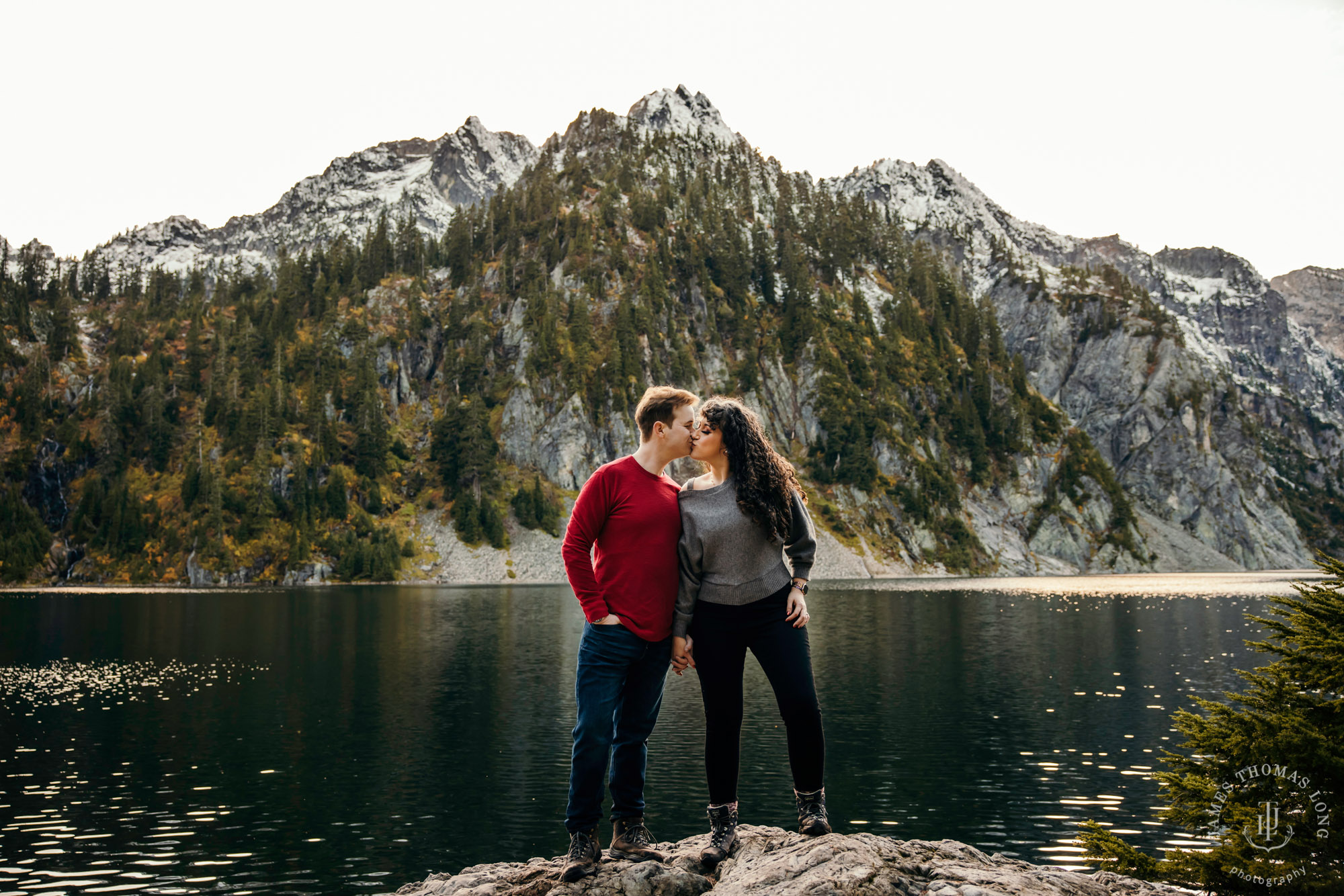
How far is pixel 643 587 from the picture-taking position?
8.55m

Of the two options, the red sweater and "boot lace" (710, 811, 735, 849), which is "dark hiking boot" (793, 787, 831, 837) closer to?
"boot lace" (710, 811, 735, 849)

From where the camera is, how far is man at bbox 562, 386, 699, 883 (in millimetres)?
8523

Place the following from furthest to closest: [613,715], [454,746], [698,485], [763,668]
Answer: [454,746], [698,485], [613,715], [763,668]

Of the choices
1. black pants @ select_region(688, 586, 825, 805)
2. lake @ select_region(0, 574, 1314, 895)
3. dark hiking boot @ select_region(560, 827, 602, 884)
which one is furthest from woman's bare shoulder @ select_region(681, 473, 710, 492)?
lake @ select_region(0, 574, 1314, 895)

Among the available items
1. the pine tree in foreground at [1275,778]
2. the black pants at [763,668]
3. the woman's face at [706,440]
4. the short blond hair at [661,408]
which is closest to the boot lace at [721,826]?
the black pants at [763,668]

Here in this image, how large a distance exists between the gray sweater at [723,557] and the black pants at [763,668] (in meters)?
0.12

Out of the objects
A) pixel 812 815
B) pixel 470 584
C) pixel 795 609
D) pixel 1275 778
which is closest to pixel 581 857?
pixel 812 815

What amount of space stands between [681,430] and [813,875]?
13.7ft

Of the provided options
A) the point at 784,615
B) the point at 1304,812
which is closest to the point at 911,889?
the point at 784,615

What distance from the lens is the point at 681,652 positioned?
340 inches

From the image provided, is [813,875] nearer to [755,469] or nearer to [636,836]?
[636,836]

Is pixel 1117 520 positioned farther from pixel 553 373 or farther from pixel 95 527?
pixel 95 527

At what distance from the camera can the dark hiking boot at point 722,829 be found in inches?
332

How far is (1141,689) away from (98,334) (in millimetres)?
197622
